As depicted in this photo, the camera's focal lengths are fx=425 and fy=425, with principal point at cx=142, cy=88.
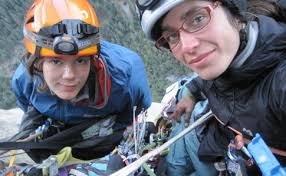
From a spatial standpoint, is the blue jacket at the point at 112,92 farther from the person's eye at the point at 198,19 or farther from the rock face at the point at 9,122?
the rock face at the point at 9,122

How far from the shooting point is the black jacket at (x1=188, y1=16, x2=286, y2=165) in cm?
163

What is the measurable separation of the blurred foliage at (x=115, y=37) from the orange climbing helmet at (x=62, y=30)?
15365 mm

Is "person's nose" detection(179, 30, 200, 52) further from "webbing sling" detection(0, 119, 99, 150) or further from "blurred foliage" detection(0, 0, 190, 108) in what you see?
"blurred foliage" detection(0, 0, 190, 108)

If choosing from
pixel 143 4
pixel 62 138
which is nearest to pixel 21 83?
pixel 62 138

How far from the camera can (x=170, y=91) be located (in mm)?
2832

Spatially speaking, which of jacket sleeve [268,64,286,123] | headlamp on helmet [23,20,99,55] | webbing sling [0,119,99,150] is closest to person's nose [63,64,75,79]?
headlamp on helmet [23,20,99,55]

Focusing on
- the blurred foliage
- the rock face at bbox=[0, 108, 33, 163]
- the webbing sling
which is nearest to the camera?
the webbing sling

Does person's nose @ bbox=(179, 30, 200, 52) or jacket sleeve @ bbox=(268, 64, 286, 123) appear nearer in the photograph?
jacket sleeve @ bbox=(268, 64, 286, 123)

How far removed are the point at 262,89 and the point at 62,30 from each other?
4.11 ft

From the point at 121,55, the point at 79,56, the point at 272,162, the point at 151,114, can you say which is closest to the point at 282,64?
the point at 272,162

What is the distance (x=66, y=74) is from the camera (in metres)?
2.43

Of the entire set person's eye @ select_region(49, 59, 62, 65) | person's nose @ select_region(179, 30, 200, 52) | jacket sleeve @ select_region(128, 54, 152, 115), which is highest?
person's nose @ select_region(179, 30, 200, 52)

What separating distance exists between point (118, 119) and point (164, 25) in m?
1.36

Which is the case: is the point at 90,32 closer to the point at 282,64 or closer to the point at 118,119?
A: the point at 118,119
